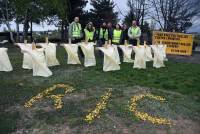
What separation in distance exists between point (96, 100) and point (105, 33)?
30.0ft

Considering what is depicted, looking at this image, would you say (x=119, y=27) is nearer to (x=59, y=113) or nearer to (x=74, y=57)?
(x=74, y=57)

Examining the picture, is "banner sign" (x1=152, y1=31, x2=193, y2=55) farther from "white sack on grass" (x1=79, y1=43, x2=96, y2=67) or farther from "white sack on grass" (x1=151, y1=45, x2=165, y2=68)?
"white sack on grass" (x1=79, y1=43, x2=96, y2=67)

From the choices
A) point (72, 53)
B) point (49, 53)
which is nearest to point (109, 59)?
point (72, 53)

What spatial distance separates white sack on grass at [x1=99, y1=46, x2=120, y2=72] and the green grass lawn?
0.35 meters

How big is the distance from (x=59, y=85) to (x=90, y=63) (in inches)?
169

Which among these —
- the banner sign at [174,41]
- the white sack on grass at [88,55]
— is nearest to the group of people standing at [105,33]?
the white sack on grass at [88,55]

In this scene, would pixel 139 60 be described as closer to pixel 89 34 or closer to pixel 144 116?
pixel 89 34

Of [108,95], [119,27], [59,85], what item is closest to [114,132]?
[108,95]

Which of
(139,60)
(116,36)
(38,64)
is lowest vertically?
(139,60)

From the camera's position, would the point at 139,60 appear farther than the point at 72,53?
No

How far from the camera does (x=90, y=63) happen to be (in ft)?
59.6

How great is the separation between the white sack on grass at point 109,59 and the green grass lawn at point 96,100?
1.14 feet

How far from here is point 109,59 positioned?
55.3 feet

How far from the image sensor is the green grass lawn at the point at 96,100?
35.9ft
